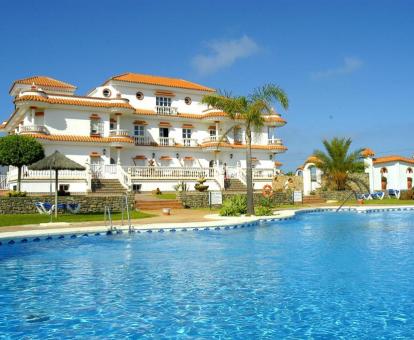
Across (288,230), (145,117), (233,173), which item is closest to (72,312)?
(288,230)

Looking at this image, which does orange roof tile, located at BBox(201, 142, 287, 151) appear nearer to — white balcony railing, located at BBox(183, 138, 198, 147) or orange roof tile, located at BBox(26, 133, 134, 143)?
white balcony railing, located at BBox(183, 138, 198, 147)

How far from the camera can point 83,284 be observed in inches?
372

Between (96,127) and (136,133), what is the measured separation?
447 centimetres

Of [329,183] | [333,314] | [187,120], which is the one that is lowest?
[333,314]

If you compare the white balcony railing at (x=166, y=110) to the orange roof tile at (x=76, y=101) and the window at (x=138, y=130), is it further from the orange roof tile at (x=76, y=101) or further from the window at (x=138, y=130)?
the orange roof tile at (x=76, y=101)

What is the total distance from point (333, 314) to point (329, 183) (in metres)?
37.8

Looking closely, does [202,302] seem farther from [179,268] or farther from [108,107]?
[108,107]

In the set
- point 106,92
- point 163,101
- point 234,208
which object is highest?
point 106,92

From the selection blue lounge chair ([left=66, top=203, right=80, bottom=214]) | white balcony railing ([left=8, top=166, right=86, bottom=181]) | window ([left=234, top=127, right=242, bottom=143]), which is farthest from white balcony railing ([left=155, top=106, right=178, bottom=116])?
blue lounge chair ([left=66, top=203, right=80, bottom=214])

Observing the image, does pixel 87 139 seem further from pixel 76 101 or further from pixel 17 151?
pixel 17 151

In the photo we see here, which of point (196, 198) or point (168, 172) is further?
point (168, 172)

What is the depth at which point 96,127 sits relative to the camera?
38.1 metres

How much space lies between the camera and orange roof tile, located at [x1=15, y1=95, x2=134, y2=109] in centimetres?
3408

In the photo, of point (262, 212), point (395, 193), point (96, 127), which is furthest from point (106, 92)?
point (395, 193)
